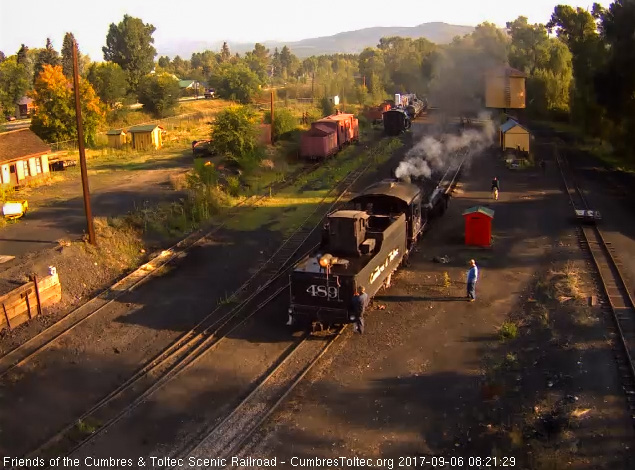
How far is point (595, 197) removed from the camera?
29594 millimetres

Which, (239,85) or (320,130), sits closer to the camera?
(320,130)

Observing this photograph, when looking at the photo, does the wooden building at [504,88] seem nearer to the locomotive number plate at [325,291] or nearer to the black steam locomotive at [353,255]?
the black steam locomotive at [353,255]

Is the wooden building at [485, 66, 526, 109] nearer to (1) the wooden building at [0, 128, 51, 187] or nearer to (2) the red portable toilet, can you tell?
(2) the red portable toilet

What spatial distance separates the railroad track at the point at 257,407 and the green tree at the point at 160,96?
6167 centimetres

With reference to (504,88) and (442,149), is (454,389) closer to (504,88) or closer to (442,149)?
(442,149)

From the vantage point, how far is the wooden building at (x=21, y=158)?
107 feet

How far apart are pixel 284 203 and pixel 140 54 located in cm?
6302

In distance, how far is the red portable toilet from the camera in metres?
21.2

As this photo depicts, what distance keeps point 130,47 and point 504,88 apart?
54.9 m

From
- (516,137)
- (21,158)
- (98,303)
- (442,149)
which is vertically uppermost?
(21,158)

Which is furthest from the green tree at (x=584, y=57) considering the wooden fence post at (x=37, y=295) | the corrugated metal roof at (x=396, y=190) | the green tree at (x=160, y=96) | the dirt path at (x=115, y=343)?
the green tree at (x=160, y=96)

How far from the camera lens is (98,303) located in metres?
16.9

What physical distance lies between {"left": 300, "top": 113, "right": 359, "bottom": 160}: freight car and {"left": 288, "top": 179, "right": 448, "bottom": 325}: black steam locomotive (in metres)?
21.6

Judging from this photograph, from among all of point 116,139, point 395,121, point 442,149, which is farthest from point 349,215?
point 116,139
